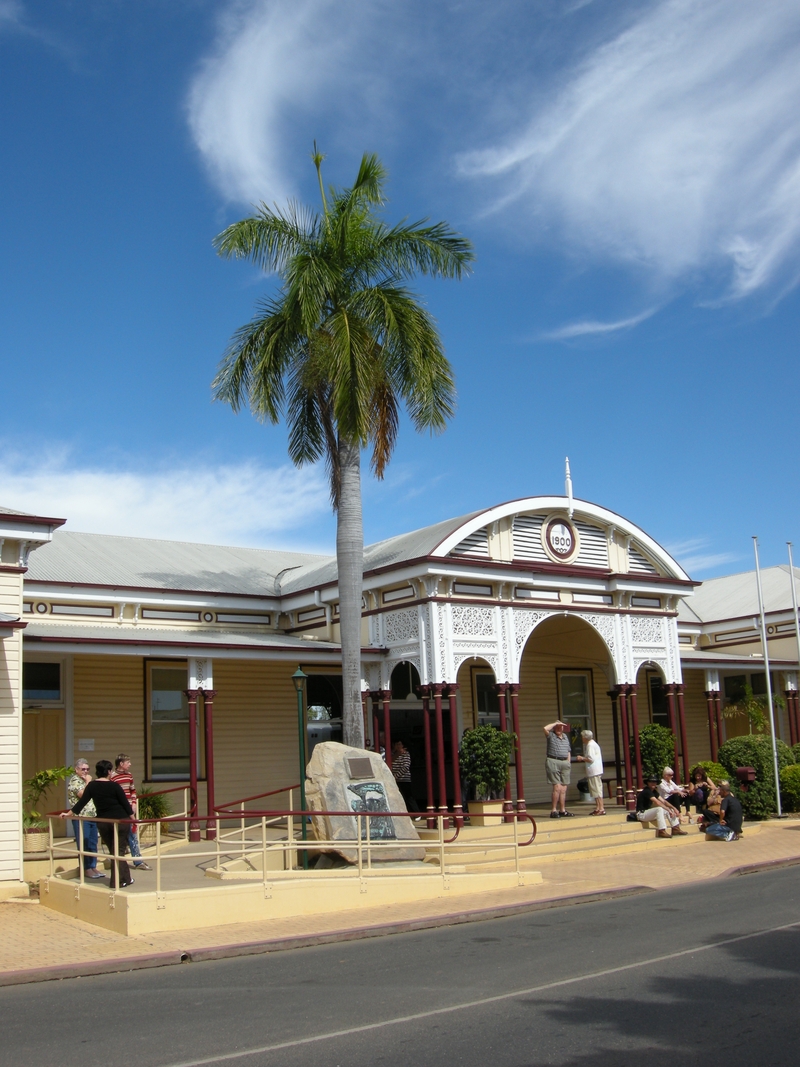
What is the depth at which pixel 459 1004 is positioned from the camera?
7789mm

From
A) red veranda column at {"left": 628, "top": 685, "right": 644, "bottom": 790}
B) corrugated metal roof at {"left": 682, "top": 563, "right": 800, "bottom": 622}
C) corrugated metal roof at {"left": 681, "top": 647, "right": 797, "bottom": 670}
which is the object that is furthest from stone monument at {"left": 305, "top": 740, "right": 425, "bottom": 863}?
corrugated metal roof at {"left": 682, "top": 563, "right": 800, "bottom": 622}

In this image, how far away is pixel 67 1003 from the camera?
8562mm

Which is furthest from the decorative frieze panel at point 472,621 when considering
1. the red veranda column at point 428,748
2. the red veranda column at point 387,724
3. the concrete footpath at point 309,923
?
the concrete footpath at point 309,923

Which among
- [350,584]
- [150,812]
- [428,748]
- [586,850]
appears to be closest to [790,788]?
[586,850]

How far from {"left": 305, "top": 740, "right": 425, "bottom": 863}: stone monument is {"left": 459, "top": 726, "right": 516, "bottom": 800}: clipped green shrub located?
2102mm

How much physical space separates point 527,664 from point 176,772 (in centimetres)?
891

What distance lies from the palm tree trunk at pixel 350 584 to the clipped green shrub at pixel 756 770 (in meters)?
8.66

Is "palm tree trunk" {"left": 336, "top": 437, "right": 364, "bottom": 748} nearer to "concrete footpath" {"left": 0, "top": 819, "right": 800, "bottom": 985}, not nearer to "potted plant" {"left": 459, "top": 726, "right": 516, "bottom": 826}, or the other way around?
"potted plant" {"left": 459, "top": 726, "right": 516, "bottom": 826}

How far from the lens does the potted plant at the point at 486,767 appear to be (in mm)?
18609

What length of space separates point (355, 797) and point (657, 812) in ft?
20.4

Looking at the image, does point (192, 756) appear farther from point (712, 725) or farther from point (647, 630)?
point (712, 725)

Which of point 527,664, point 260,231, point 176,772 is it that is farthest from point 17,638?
point 527,664

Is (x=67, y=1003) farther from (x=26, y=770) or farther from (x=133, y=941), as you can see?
(x=26, y=770)

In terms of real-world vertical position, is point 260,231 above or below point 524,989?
above
